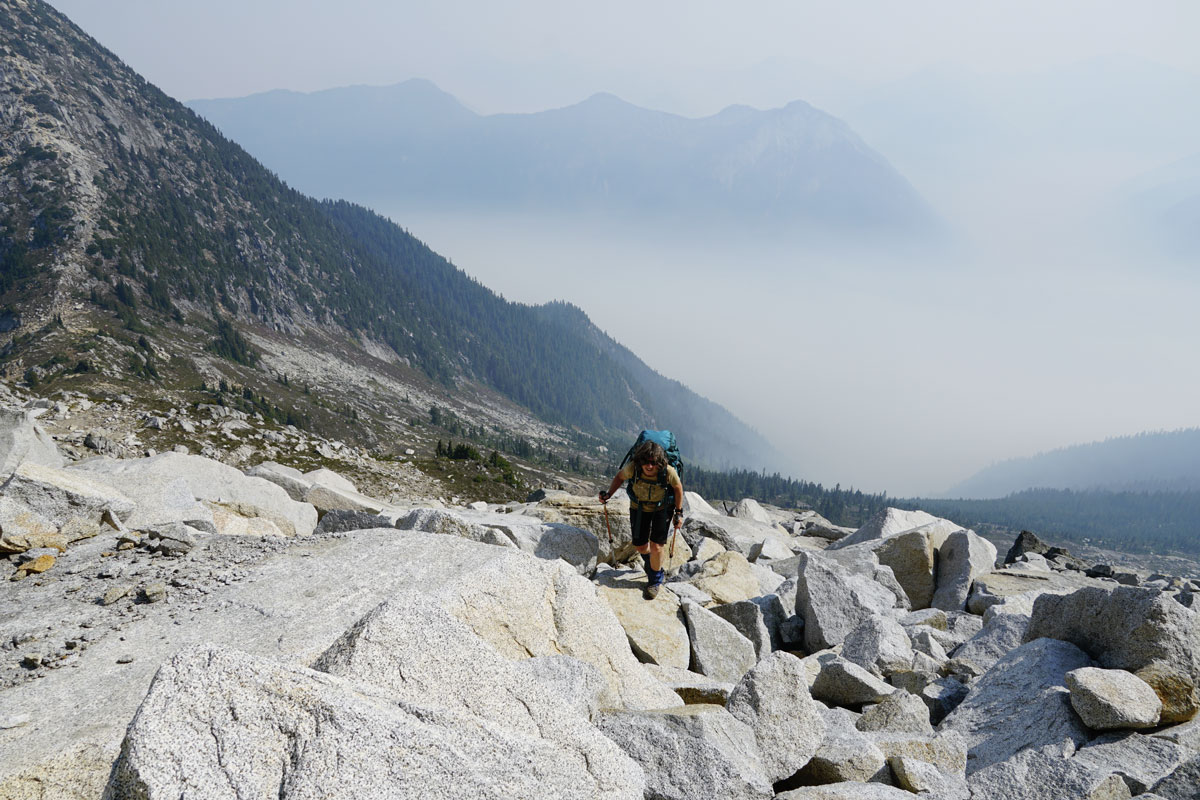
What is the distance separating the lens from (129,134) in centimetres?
17462

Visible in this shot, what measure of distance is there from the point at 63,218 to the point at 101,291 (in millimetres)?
23563

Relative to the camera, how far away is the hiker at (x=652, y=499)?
11.6 m

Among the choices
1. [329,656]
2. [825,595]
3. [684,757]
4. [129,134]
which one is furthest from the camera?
[129,134]

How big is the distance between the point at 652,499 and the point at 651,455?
3.01 ft

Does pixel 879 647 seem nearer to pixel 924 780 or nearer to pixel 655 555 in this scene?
pixel 655 555

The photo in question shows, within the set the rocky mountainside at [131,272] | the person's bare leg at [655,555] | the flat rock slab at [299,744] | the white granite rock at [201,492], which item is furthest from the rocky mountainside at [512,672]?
the rocky mountainside at [131,272]

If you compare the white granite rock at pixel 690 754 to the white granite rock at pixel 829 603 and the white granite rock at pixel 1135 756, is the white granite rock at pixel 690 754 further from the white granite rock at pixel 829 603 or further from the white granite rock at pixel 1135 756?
the white granite rock at pixel 829 603

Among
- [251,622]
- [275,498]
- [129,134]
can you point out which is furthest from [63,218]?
[251,622]

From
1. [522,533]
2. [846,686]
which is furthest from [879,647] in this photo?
[522,533]

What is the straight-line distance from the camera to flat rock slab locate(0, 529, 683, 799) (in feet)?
16.4

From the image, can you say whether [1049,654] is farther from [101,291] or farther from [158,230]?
[158,230]

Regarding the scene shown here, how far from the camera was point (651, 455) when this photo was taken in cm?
1156

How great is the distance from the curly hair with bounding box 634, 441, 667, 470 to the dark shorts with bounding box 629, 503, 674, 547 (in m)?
0.96

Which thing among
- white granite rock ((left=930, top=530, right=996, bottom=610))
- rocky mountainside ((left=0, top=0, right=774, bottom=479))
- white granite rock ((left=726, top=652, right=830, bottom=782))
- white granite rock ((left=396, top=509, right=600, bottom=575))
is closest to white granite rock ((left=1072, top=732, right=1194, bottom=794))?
white granite rock ((left=726, top=652, right=830, bottom=782))
